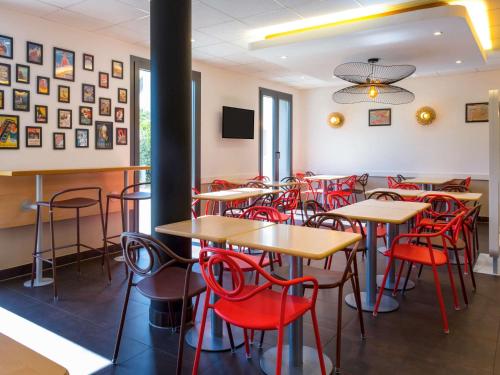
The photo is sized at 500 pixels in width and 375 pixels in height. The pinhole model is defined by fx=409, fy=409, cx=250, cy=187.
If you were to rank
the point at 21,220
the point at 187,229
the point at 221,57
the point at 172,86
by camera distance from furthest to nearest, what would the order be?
the point at 221,57, the point at 21,220, the point at 172,86, the point at 187,229

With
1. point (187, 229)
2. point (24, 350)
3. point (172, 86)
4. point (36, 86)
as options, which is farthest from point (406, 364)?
point (36, 86)

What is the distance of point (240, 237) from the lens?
231 cm

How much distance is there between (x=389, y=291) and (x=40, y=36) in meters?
4.42

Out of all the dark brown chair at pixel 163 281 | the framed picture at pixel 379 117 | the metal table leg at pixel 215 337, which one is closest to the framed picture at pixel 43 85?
the dark brown chair at pixel 163 281

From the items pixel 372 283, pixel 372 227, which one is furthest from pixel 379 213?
pixel 372 283

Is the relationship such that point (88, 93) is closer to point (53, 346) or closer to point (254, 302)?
point (53, 346)

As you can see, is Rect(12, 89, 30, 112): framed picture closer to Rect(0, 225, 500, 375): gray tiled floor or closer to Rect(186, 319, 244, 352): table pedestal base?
Rect(0, 225, 500, 375): gray tiled floor

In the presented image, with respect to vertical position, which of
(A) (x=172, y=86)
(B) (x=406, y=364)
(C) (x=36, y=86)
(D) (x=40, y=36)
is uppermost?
(D) (x=40, y=36)

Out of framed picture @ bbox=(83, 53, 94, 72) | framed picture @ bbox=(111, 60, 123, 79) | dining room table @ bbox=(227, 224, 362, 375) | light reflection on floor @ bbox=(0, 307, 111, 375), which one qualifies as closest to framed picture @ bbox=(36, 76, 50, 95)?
framed picture @ bbox=(83, 53, 94, 72)

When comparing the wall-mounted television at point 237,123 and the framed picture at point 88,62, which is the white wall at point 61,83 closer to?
the framed picture at point 88,62

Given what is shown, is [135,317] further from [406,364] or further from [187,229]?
[406,364]

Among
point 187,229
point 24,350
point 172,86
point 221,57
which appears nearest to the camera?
point 24,350

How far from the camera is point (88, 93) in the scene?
4906mm

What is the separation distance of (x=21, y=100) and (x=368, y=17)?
12.8ft
